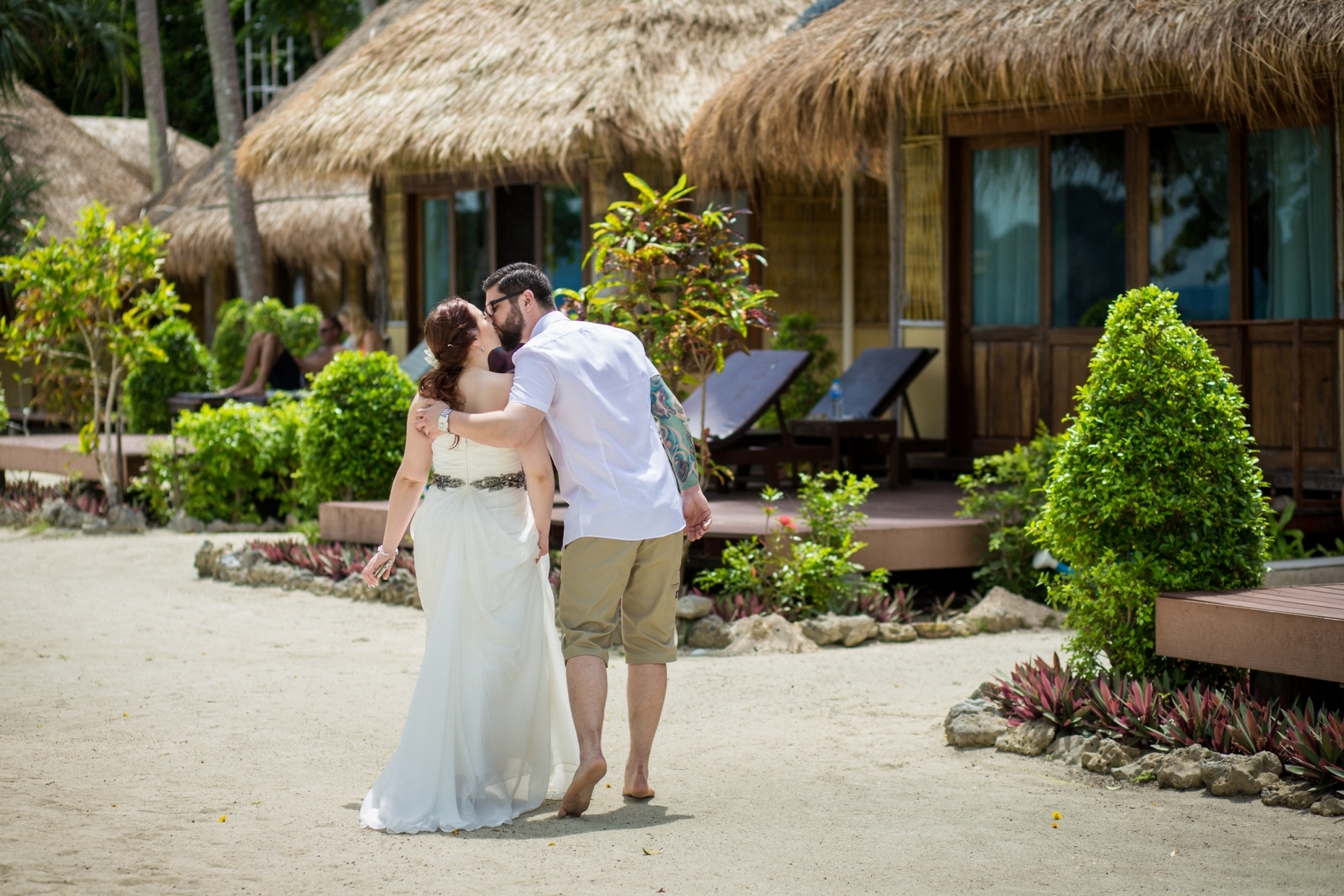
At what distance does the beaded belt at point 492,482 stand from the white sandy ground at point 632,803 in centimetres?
90

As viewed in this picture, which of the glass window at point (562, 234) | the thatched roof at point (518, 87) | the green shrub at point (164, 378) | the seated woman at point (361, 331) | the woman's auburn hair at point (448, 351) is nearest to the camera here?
the woman's auburn hair at point (448, 351)

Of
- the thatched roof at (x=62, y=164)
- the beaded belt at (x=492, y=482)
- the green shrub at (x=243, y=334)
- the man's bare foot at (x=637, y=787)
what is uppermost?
the thatched roof at (x=62, y=164)

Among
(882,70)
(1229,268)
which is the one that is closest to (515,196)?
(882,70)

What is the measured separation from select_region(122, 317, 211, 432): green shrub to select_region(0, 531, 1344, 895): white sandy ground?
6716mm

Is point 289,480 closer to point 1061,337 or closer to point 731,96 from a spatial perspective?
point 731,96

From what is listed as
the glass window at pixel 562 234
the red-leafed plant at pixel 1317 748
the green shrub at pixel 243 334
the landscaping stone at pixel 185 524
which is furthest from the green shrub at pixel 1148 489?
the green shrub at pixel 243 334

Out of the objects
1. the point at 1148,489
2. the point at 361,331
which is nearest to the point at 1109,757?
the point at 1148,489

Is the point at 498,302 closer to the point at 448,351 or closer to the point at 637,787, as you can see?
the point at 448,351

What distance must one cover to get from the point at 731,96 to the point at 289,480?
4.23m

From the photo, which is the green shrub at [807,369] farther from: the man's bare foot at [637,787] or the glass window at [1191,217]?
the man's bare foot at [637,787]

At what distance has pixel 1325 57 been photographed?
7.57 meters

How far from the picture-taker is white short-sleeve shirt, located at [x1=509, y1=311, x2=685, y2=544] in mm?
Result: 4203

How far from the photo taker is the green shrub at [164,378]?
13.4m

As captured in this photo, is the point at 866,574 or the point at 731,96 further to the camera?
the point at 731,96
